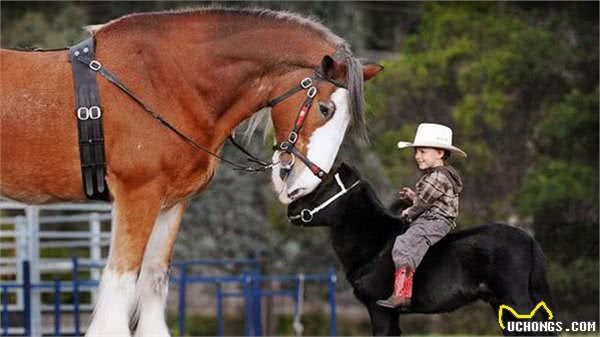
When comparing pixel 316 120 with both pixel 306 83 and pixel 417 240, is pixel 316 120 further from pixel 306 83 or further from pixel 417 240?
pixel 417 240

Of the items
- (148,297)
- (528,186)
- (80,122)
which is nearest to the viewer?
(80,122)

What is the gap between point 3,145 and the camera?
21.9 ft

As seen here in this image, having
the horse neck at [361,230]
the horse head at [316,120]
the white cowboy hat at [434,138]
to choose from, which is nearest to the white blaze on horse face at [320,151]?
the horse head at [316,120]

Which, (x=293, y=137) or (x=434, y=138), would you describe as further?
(x=434, y=138)

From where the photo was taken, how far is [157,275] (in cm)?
707

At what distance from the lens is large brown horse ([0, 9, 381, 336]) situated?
21.8 feet

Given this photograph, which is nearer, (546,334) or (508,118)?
(546,334)

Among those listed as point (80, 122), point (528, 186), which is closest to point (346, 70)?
point (80, 122)

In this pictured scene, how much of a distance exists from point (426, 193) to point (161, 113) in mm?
1548

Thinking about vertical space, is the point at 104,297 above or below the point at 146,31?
below

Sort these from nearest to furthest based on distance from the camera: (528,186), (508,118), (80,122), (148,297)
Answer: (80,122)
(148,297)
(528,186)
(508,118)

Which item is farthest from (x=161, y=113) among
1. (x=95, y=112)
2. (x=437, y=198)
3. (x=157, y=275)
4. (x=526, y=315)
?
(x=526, y=315)

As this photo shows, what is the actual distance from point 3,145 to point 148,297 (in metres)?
1.20

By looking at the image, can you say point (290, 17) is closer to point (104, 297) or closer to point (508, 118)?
point (104, 297)
